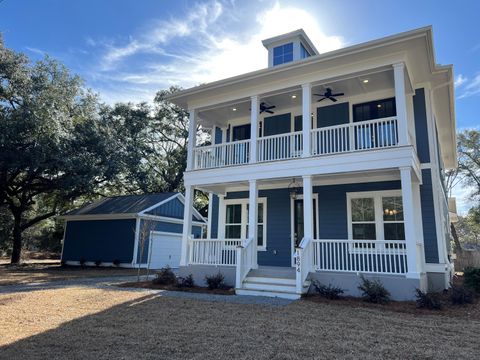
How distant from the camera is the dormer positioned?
12742mm

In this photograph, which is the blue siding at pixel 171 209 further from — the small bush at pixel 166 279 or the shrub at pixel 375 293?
the shrub at pixel 375 293

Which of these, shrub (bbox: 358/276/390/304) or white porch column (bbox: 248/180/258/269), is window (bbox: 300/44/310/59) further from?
shrub (bbox: 358/276/390/304)

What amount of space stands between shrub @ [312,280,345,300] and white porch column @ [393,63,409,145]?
12.5 ft

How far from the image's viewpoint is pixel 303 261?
27.4 feet

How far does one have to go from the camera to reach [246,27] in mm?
11070

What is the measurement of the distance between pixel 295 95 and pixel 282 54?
2.81 meters

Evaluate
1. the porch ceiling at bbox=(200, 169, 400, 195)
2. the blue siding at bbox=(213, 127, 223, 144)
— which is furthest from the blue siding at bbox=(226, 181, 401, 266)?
the blue siding at bbox=(213, 127, 223, 144)

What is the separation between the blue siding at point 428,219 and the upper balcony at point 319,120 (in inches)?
47.3

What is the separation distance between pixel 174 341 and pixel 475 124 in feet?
113

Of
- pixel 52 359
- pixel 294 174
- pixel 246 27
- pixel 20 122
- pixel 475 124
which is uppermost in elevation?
pixel 475 124

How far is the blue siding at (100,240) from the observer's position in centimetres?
1812

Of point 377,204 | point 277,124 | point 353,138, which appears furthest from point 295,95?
point 377,204

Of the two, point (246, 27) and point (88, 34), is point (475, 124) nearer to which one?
point (246, 27)

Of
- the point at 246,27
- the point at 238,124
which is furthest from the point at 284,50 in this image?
the point at 238,124
